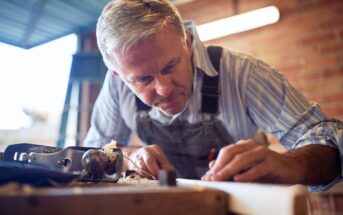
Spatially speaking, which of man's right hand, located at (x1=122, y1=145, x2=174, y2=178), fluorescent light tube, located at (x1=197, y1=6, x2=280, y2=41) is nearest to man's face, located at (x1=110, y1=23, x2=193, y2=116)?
man's right hand, located at (x1=122, y1=145, x2=174, y2=178)

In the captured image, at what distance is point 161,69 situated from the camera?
0.89 m

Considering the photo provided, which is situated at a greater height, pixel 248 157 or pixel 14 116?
pixel 14 116

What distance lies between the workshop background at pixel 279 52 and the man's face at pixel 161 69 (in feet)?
5.78

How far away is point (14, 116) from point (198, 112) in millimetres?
1727

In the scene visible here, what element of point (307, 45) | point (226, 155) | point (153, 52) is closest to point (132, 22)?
point (153, 52)

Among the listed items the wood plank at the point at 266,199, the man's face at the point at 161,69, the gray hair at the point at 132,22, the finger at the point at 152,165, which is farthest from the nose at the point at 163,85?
the wood plank at the point at 266,199

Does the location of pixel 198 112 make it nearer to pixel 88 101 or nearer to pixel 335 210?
pixel 335 210

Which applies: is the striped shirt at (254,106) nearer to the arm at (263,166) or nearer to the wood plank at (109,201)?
the arm at (263,166)

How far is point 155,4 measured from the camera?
0.93m

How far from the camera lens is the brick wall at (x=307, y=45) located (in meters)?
2.39

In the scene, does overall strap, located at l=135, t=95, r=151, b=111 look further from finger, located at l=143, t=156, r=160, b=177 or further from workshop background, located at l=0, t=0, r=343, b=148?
workshop background, located at l=0, t=0, r=343, b=148

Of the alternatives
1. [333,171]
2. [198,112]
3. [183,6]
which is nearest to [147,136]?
[198,112]

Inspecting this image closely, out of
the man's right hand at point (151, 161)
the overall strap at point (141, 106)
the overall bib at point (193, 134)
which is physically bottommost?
the man's right hand at point (151, 161)

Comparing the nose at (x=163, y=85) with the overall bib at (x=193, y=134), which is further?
the overall bib at (x=193, y=134)
